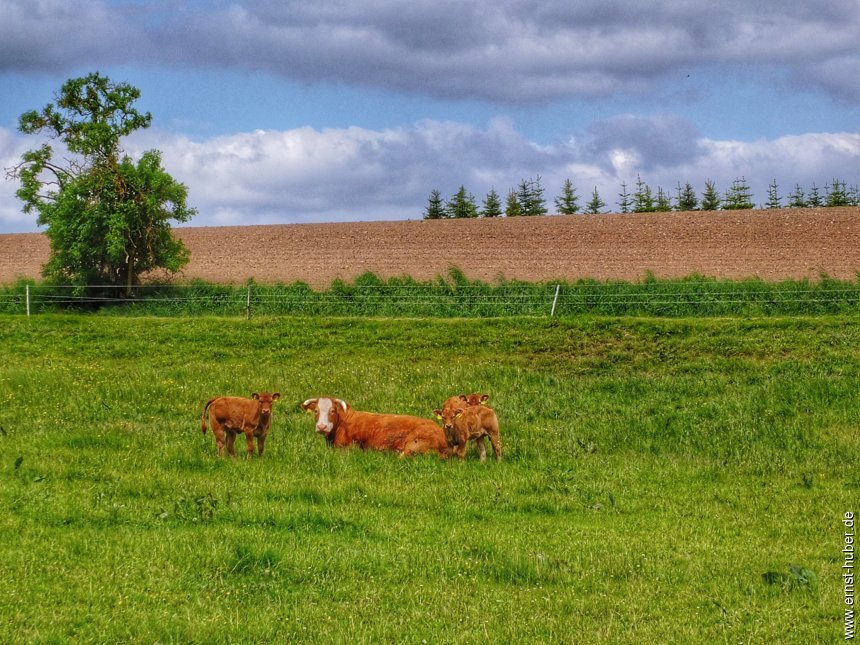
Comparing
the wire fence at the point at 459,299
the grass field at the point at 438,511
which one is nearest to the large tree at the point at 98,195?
the wire fence at the point at 459,299

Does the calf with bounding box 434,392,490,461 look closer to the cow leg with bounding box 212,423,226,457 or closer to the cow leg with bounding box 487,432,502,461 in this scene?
the cow leg with bounding box 487,432,502,461

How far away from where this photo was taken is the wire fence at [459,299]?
36906 mm

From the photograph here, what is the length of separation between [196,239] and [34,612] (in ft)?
182

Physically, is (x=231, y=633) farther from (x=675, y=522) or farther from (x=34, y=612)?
(x=675, y=522)

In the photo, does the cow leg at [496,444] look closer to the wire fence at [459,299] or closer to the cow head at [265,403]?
the cow head at [265,403]

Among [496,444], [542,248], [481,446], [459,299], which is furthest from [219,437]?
[542,248]

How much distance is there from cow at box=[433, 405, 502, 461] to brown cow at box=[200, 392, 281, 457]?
268 cm

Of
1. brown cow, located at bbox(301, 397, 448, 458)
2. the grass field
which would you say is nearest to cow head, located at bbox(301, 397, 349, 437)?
brown cow, located at bbox(301, 397, 448, 458)

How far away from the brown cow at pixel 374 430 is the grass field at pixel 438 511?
1.50 feet

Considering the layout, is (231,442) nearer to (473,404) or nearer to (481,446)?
(473,404)

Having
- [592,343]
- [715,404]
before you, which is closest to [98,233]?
[592,343]

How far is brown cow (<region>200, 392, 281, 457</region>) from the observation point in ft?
47.1

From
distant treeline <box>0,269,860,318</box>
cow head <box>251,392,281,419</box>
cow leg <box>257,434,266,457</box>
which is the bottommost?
cow leg <box>257,434,266,457</box>

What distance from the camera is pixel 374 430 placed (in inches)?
612
